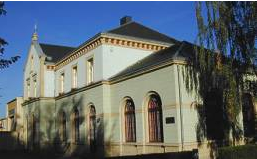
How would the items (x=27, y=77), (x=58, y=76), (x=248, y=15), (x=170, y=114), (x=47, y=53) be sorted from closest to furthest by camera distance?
(x=248, y=15), (x=170, y=114), (x=58, y=76), (x=47, y=53), (x=27, y=77)

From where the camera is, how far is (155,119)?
63.9 ft

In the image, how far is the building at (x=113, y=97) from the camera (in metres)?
18.1

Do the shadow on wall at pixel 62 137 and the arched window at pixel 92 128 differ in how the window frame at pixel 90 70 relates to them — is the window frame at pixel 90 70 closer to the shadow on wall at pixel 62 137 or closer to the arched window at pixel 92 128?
the shadow on wall at pixel 62 137

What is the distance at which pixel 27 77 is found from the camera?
37.4 m

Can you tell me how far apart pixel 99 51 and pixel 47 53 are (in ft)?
38.9

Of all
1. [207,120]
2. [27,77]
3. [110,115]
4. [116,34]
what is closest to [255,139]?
[207,120]

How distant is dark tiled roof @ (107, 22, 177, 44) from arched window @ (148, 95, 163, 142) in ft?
25.5

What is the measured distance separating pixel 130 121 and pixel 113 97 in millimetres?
2396

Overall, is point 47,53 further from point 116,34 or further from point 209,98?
point 209,98

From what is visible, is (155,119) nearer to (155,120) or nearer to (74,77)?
(155,120)

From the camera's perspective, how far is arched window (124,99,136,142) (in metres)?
21.1

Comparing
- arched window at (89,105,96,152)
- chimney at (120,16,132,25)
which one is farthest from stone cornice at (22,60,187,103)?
chimney at (120,16,132,25)

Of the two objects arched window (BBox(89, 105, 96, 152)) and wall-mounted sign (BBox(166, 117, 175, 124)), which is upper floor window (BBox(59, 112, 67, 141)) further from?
wall-mounted sign (BBox(166, 117, 175, 124))

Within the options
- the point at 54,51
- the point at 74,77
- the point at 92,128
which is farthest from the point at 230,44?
the point at 54,51
